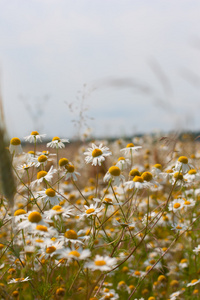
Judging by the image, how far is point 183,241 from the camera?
10.9 feet

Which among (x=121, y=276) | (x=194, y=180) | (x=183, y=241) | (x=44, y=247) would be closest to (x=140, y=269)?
(x=121, y=276)

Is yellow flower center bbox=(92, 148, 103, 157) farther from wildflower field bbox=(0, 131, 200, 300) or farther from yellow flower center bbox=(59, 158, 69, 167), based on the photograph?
yellow flower center bbox=(59, 158, 69, 167)

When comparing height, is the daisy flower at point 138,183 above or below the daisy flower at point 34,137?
below

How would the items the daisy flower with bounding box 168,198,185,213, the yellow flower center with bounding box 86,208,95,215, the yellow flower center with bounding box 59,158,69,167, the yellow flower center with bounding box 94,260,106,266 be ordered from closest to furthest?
1. the yellow flower center with bounding box 94,260,106,266
2. the yellow flower center with bounding box 86,208,95,215
3. the yellow flower center with bounding box 59,158,69,167
4. the daisy flower with bounding box 168,198,185,213

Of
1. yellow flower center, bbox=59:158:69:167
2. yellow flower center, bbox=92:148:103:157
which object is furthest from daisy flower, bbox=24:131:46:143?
yellow flower center, bbox=92:148:103:157

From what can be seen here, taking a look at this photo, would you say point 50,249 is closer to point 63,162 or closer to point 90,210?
point 90,210

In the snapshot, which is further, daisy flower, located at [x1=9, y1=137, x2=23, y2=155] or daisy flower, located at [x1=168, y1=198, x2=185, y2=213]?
daisy flower, located at [x1=168, y1=198, x2=185, y2=213]

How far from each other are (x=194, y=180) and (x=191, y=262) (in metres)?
0.86

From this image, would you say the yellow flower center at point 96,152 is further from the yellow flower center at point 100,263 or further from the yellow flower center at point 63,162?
the yellow flower center at point 100,263

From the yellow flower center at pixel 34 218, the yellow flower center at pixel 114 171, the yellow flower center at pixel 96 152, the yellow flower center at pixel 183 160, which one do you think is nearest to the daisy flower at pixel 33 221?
the yellow flower center at pixel 34 218

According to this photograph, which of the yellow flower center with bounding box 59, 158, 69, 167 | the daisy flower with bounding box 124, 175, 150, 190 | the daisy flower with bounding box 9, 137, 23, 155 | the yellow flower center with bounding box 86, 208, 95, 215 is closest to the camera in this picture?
the yellow flower center with bounding box 86, 208, 95, 215

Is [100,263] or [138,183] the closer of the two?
[100,263]

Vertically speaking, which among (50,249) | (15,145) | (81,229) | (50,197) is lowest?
(81,229)

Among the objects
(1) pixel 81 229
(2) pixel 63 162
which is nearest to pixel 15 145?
(2) pixel 63 162
